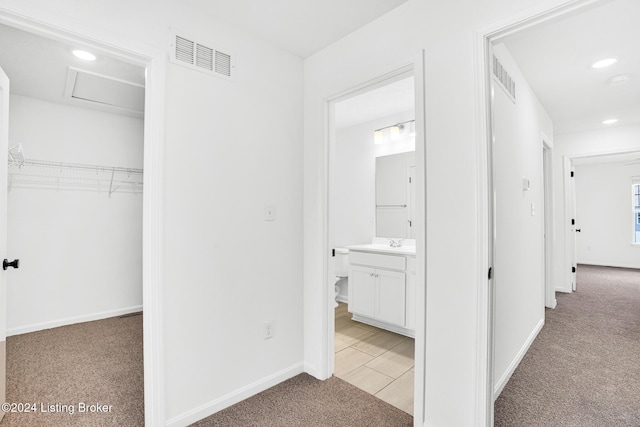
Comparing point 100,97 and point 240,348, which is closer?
point 240,348

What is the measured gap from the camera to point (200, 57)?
1.91 metres

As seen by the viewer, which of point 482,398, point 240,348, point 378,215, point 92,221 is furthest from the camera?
point 378,215

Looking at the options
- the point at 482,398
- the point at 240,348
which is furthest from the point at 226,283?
the point at 482,398

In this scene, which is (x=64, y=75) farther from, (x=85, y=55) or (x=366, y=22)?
(x=366, y=22)

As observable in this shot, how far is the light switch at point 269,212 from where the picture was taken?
2221mm

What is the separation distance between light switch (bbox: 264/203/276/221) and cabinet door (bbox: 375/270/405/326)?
58.0 inches

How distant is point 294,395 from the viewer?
2.11m

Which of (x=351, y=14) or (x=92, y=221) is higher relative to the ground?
(x=351, y=14)

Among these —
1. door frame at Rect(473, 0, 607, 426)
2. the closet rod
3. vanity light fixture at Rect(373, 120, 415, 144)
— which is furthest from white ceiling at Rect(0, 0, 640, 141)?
the closet rod

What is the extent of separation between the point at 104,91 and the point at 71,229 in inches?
60.7

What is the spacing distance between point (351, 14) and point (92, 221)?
11.4 feet

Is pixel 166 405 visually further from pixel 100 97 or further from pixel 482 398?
pixel 100 97

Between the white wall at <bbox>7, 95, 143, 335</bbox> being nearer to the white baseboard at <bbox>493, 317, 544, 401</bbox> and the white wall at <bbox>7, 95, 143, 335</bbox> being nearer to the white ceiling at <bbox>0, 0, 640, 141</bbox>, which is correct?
the white ceiling at <bbox>0, 0, 640, 141</bbox>

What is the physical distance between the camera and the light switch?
7.29 ft
